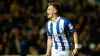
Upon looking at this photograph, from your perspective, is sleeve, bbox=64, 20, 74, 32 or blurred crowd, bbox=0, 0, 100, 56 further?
blurred crowd, bbox=0, 0, 100, 56

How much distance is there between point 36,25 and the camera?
1467 centimetres

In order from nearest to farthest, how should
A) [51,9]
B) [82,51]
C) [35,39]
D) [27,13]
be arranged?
[51,9] → [82,51] → [35,39] → [27,13]

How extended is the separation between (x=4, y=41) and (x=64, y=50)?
6.70m

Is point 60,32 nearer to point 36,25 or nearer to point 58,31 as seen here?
point 58,31

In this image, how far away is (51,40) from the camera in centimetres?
770

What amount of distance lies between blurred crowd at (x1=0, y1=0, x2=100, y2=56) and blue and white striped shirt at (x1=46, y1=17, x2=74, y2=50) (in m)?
5.48

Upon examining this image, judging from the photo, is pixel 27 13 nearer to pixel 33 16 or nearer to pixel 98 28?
pixel 33 16

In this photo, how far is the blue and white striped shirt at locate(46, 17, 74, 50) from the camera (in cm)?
748

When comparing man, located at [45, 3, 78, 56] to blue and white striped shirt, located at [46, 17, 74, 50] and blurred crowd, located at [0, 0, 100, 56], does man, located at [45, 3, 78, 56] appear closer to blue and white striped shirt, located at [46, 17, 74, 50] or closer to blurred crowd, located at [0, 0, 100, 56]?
blue and white striped shirt, located at [46, 17, 74, 50]

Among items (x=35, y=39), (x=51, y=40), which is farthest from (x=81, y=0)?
(x=51, y=40)

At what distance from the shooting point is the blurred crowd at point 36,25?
13570mm

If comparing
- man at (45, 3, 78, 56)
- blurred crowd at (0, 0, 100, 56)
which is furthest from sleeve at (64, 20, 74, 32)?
blurred crowd at (0, 0, 100, 56)

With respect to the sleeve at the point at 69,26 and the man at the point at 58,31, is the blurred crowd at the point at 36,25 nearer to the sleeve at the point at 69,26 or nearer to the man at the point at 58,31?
the man at the point at 58,31

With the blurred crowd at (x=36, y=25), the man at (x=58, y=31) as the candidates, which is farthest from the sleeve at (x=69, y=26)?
the blurred crowd at (x=36, y=25)
